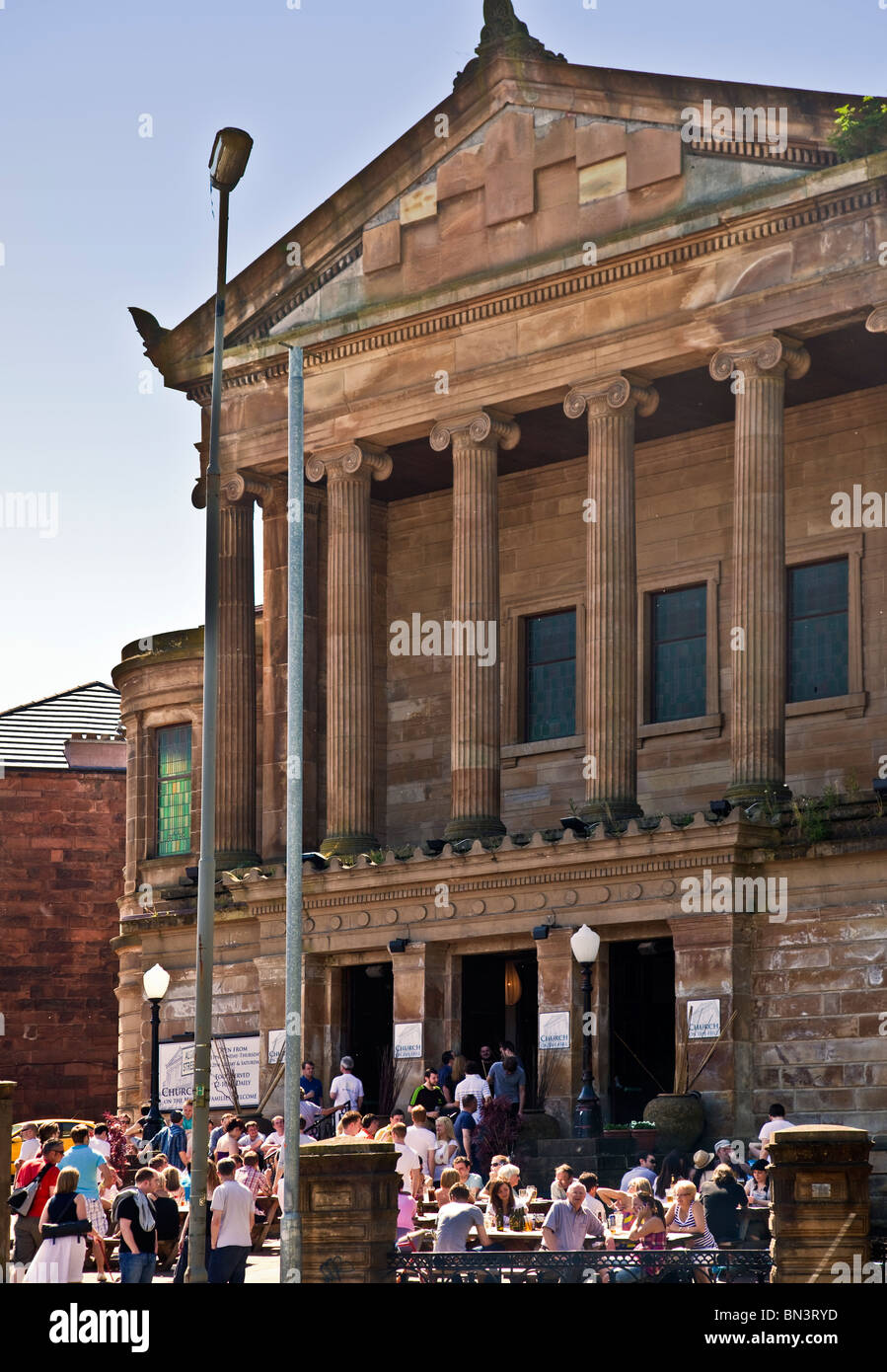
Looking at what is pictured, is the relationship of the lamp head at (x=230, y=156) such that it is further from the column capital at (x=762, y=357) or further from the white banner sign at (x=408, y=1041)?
the white banner sign at (x=408, y=1041)

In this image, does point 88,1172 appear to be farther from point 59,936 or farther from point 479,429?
point 59,936

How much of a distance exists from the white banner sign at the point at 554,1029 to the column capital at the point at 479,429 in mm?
9809

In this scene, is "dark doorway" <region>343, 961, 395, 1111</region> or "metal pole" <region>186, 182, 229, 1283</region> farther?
"dark doorway" <region>343, 961, 395, 1111</region>

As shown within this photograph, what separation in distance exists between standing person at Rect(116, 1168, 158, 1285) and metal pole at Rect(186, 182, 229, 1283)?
2.91ft

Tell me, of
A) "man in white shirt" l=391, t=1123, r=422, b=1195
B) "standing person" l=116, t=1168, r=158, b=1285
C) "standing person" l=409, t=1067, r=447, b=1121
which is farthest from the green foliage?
"standing person" l=116, t=1168, r=158, b=1285

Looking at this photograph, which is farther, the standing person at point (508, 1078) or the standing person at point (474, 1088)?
the standing person at point (508, 1078)

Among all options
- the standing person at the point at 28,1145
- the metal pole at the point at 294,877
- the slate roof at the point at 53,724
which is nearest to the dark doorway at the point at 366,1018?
the standing person at the point at 28,1145

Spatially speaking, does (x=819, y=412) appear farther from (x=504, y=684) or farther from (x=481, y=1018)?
(x=481, y=1018)

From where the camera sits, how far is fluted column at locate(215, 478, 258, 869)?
3994cm

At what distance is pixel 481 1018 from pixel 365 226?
13891mm

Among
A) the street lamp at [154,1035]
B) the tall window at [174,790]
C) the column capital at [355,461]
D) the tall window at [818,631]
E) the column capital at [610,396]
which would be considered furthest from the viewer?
the tall window at [174,790]

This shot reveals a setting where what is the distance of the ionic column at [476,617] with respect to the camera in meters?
36.2

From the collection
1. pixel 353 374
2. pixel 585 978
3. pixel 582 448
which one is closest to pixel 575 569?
pixel 582 448

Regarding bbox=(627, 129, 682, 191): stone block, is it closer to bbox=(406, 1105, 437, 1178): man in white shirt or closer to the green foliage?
the green foliage
